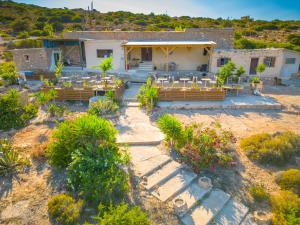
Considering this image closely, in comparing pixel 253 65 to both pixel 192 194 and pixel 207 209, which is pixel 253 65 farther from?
A: pixel 207 209

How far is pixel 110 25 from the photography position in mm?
44375

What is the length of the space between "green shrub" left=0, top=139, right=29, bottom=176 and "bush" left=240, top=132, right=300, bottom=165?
7959mm

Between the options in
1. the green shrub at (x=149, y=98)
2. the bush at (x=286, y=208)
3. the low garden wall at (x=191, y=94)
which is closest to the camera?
the bush at (x=286, y=208)

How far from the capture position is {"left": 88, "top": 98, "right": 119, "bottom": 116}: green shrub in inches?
460

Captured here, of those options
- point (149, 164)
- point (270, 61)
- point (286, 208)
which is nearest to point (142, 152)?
point (149, 164)

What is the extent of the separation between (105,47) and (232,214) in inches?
715

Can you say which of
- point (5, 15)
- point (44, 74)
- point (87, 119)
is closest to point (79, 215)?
point (87, 119)

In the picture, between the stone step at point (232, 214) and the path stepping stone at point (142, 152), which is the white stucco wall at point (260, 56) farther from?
the stone step at point (232, 214)

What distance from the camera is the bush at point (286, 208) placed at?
217 inches

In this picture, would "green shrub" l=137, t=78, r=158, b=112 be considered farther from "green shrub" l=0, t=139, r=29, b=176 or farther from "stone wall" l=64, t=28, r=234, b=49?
"stone wall" l=64, t=28, r=234, b=49

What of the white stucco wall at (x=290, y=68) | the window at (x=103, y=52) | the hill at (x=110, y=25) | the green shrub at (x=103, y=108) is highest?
the hill at (x=110, y=25)

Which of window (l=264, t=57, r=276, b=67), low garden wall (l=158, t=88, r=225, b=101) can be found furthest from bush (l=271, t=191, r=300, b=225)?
window (l=264, t=57, r=276, b=67)

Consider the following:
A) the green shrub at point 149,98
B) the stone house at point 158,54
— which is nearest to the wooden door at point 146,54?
the stone house at point 158,54

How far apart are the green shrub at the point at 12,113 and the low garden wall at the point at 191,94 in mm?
7616
